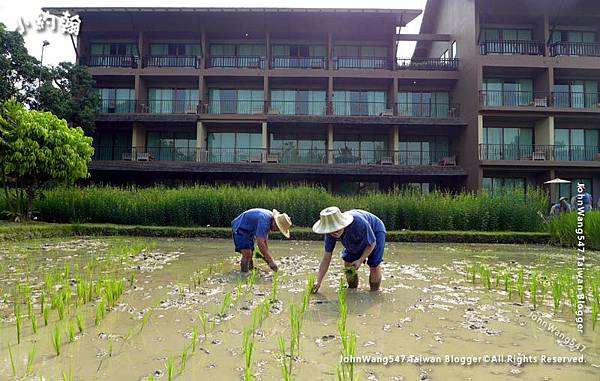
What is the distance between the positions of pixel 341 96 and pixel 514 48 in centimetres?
1028

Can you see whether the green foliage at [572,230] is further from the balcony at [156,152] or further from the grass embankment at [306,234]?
the balcony at [156,152]

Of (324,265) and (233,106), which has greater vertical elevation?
(233,106)

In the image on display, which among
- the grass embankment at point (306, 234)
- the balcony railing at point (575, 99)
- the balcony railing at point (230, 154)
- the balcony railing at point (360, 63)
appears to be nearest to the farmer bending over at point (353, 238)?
the grass embankment at point (306, 234)

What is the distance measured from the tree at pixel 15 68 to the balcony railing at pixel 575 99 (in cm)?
2751

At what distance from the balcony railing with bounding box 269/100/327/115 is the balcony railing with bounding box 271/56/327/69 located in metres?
2.05

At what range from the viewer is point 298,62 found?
2500cm

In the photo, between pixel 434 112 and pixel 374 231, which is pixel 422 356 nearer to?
pixel 374 231

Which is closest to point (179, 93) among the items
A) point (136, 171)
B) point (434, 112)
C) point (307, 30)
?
point (136, 171)

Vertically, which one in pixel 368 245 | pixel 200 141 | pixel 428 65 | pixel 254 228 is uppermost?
pixel 428 65

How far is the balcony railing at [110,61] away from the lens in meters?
24.8

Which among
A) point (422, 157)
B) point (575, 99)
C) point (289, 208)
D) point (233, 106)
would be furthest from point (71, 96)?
point (575, 99)

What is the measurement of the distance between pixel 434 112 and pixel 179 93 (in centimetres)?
1557

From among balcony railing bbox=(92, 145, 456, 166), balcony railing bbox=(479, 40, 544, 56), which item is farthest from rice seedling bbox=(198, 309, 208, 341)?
balcony railing bbox=(479, 40, 544, 56)

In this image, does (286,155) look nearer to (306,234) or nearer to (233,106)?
(233,106)
